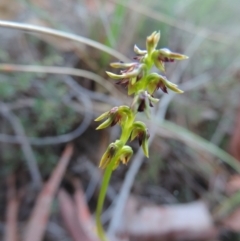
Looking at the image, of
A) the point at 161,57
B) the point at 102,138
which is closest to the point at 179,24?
the point at 102,138

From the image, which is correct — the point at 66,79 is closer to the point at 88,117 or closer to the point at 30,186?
the point at 88,117

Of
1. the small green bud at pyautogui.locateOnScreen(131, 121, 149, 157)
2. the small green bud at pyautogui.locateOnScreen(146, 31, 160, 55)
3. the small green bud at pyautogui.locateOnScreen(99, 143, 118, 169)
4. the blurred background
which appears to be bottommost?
the blurred background

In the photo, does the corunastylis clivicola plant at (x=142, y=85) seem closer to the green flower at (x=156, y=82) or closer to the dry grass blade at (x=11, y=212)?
the green flower at (x=156, y=82)

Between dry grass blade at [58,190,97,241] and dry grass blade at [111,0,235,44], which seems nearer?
dry grass blade at [58,190,97,241]

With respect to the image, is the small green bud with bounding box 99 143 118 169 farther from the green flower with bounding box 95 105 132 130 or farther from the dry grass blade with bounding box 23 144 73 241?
the dry grass blade with bounding box 23 144 73 241

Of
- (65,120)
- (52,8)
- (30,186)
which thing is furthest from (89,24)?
(30,186)

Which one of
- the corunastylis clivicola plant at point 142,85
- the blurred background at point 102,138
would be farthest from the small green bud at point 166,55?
the blurred background at point 102,138

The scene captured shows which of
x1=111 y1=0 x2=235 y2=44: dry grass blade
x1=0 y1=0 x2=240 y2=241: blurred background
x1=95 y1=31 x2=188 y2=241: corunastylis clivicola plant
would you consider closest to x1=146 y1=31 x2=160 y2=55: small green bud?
x1=95 y1=31 x2=188 y2=241: corunastylis clivicola plant
